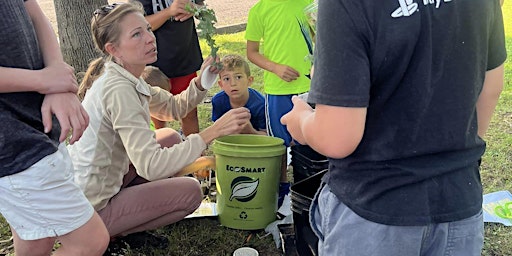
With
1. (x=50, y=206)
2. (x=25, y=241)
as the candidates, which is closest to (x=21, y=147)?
(x=50, y=206)

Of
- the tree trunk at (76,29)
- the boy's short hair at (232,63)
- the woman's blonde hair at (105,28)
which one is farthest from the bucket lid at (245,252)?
the tree trunk at (76,29)

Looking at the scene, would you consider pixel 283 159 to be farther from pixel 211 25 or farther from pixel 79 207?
pixel 79 207

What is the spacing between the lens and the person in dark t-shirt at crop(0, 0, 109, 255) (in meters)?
1.79

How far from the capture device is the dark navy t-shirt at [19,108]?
1780mm

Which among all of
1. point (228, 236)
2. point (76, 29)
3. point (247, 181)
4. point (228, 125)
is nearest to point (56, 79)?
point (228, 125)

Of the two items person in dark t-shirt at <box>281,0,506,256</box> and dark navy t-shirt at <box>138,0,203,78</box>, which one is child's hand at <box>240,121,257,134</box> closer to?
dark navy t-shirt at <box>138,0,203,78</box>

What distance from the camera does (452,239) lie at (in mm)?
1408

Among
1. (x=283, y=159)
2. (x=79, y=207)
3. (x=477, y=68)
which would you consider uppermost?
(x=477, y=68)

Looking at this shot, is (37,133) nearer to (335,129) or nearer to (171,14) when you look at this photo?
(335,129)

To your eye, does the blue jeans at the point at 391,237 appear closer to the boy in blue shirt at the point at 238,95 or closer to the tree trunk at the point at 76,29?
the boy in blue shirt at the point at 238,95

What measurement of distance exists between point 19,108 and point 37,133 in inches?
4.0

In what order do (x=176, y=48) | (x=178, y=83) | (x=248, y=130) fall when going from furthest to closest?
(x=178, y=83)
(x=176, y=48)
(x=248, y=130)

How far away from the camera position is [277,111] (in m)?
3.67

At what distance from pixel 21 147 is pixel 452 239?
4.49 feet
